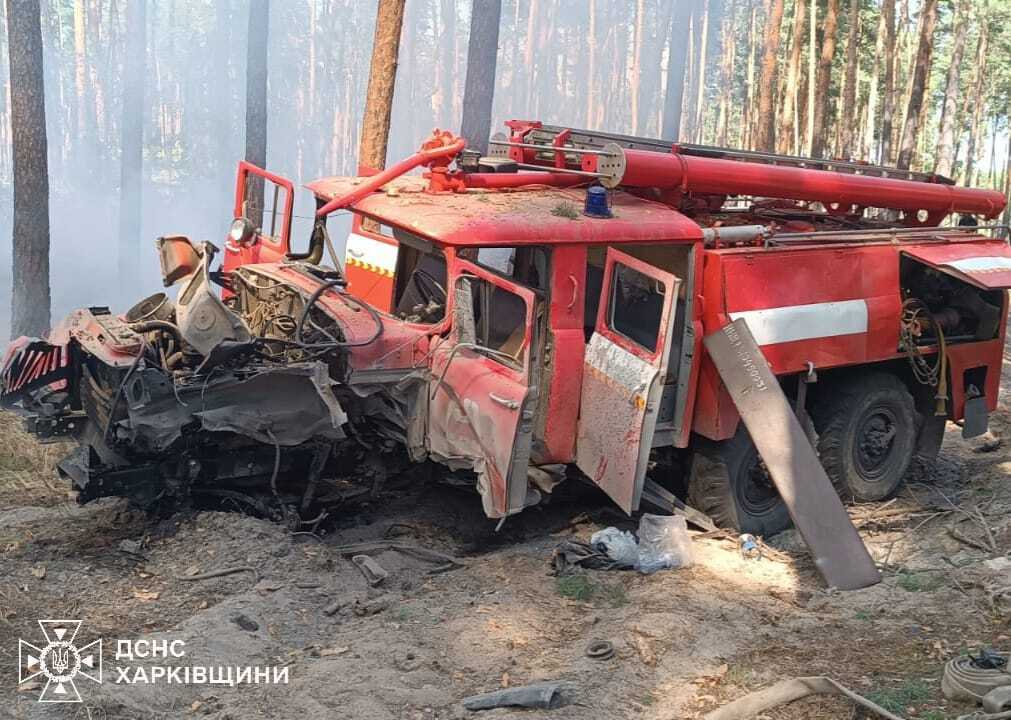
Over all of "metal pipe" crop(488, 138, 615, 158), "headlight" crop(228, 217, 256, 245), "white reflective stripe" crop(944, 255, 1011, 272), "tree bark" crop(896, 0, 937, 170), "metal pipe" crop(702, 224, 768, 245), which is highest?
"tree bark" crop(896, 0, 937, 170)

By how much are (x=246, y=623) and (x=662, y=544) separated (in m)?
2.64

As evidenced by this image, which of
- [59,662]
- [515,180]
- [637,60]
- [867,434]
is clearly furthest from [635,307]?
[637,60]

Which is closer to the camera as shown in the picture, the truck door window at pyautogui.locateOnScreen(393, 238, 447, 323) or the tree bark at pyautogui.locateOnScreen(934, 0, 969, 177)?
the truck door window at pyautogui.locateOnScreen(393, 238, 447, 323)

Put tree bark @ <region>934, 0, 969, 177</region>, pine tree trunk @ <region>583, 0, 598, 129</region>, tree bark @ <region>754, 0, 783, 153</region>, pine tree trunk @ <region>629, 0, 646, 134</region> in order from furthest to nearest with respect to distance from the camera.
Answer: pine tree trunk @ <region>583, 0, 598, 129</region> → pine tree trunk @ <region>629, 0, 646, 134</region> → tree bark @ <region>754, 0, 783, 153</region> → tree bark @ <region>934, 0, 969, 177</region>

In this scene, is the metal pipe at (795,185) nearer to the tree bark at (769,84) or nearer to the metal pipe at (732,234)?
the metal pipe at (732,234)

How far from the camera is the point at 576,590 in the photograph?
627cm

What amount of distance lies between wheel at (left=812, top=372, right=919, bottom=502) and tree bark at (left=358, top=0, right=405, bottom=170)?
5849mm

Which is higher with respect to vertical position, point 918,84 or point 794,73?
point 794,73

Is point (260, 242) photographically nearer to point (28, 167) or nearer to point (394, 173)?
point (394, 173)

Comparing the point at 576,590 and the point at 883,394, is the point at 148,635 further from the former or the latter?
the point at 883,394

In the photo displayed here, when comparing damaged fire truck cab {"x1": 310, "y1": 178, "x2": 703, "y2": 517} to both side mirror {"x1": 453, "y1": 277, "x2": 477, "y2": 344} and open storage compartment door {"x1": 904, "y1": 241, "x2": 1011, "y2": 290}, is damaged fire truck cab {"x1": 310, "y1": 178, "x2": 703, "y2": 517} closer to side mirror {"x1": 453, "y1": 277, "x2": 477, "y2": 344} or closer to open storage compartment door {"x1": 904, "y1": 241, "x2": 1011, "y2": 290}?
side mirror {"x1": 453, "y1": 277, "x2": 477, "y2": 344}

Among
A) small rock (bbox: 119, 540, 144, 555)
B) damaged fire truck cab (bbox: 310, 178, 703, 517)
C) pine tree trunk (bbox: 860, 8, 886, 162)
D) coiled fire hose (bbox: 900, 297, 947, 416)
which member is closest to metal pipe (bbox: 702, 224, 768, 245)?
damaged fire truck cab (bbox: 310, 178, 703, 517)

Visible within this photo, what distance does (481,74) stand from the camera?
15398 mm

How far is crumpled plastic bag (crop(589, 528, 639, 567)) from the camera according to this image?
263 inches
